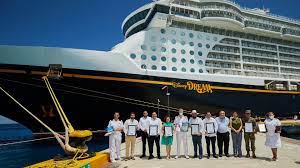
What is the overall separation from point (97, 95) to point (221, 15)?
13.1 metres

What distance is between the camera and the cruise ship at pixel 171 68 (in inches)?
572

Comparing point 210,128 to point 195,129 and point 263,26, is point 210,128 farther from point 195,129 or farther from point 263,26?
point 263,26

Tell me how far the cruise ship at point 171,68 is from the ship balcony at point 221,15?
0.08m

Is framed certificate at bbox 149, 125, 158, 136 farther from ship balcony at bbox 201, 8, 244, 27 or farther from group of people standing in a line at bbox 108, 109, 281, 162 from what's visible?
ship balcony at bbox 201, 8, 244, 27

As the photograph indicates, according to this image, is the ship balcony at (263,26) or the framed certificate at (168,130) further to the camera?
the ship balcony at (263,26)

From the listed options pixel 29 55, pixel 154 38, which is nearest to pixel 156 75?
pixel 154 38

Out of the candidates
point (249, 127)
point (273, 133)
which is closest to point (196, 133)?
point (249, 127)

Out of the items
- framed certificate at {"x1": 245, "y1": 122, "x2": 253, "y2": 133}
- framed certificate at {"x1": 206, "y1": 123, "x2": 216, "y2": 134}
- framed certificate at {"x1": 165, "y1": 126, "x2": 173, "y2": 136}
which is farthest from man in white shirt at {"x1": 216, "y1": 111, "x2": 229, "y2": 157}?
framed certificate at {"x1": 165, "y1": 126, "x2": 173, "y2": 136}

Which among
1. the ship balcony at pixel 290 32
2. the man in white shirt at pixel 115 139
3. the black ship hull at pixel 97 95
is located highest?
the ship balcony at pixel 290 32

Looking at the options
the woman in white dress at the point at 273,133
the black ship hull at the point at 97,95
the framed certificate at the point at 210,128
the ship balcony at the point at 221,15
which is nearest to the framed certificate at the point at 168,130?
the framed certificate at the point at 210,128

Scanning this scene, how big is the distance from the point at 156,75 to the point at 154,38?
350 centimetres

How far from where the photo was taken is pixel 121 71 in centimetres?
1561

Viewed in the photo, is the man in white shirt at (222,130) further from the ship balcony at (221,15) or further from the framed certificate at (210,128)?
the ship balcony at (221,15)

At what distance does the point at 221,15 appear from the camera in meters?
22.5
